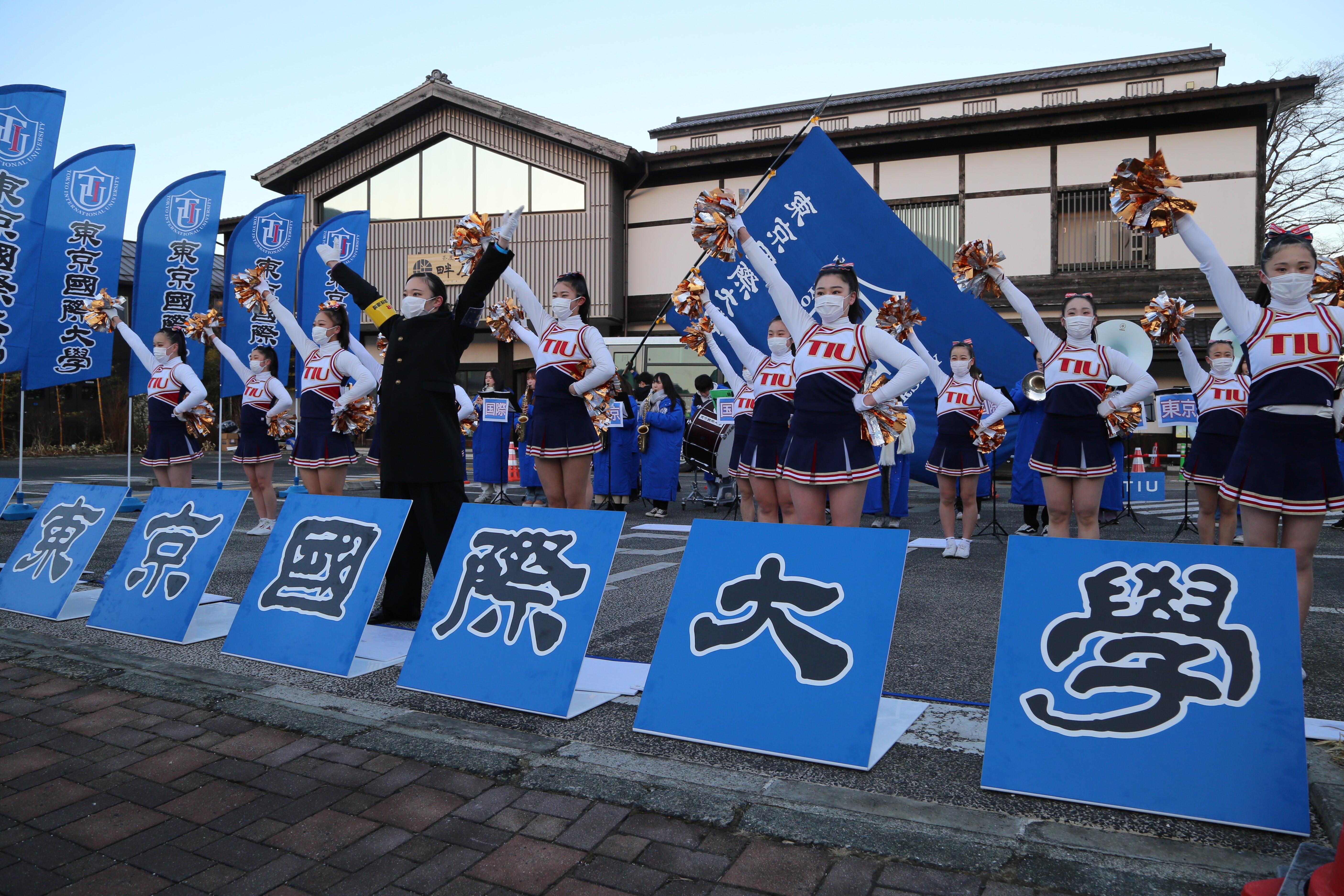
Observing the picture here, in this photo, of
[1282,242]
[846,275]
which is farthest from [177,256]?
[1282,242]

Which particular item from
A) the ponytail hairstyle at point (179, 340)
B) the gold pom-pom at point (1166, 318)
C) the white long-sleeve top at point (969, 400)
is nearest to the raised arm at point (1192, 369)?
the gold pom-pom at point (1166, 318)


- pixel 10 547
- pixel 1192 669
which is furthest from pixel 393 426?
pixel 10 547

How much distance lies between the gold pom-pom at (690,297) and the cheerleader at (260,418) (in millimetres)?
4323

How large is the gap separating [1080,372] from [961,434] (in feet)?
6.68

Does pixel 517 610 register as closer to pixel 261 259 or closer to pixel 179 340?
pixel 179 340

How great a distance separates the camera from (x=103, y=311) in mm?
9031

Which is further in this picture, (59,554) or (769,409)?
(769,409)

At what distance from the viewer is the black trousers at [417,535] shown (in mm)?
4695

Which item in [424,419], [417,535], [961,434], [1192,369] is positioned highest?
[1192,369]

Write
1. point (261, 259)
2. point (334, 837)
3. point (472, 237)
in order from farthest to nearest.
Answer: point (261, 259), point (472, 237), point (334, 837)

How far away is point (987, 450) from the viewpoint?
7.17 m

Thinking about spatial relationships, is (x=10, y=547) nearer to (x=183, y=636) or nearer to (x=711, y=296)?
(x=183, y=636)

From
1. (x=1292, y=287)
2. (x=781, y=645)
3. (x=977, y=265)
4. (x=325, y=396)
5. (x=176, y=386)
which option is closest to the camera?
(x=781, y=645)

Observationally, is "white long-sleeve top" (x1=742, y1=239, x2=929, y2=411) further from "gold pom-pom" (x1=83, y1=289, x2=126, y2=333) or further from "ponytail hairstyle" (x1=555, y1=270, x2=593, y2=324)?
"gold pom-pom" (x1=83, y1=289, x2=126, y2=333)
